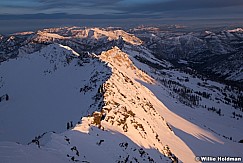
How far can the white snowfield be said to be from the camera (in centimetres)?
3703

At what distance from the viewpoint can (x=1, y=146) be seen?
2769 centimetres

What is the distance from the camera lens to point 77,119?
2474 inches

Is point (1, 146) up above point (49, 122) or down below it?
above

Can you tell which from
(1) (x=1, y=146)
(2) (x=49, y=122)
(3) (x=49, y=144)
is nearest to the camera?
(1) (x=1, y=146)

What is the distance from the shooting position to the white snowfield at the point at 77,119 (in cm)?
3703

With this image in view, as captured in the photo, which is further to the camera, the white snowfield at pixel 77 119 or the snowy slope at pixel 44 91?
the snowy slope at pixel 44 91

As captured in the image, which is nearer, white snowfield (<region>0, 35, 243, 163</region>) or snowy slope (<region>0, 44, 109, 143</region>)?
white snowfield (<region>0, 35, 243, 163</region>)

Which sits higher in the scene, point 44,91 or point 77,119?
point 77,119

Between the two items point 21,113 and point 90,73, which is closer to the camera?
point 21,113

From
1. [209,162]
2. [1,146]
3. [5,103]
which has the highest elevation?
[1,146]

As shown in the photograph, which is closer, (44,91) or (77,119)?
(77,119)

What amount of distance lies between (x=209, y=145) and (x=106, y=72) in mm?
47464

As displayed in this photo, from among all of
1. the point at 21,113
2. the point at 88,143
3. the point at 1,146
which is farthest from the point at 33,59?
the point at 1,146

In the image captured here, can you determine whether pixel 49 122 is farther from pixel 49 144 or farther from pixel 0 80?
pixel 0 80
